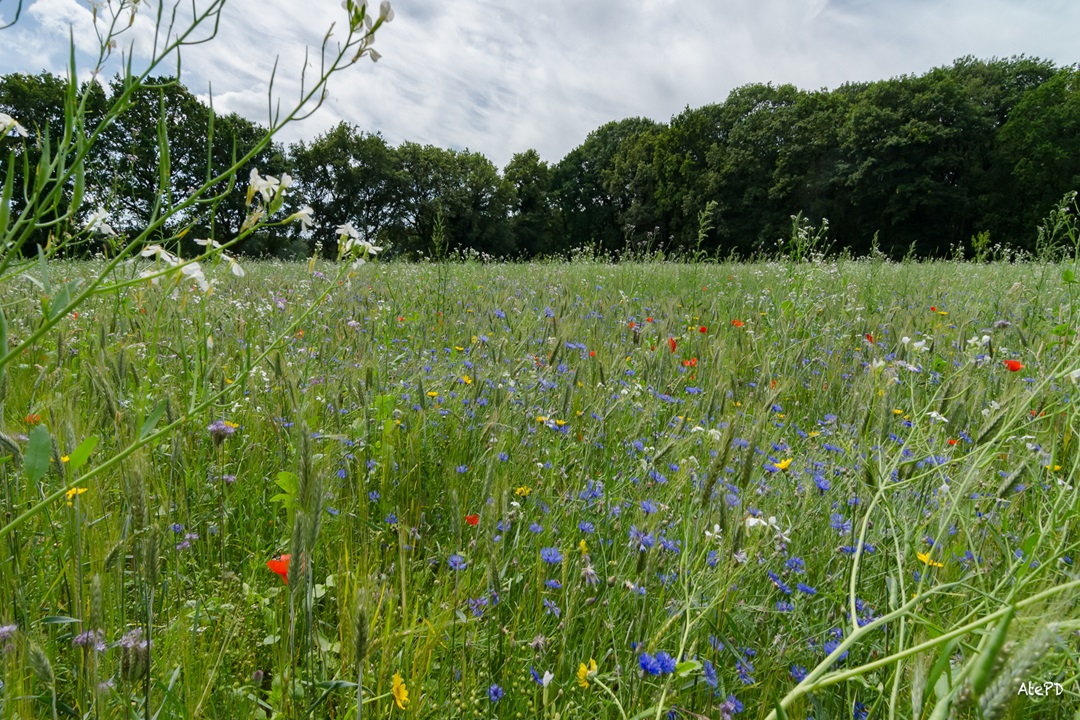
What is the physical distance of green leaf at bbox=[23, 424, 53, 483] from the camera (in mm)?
636

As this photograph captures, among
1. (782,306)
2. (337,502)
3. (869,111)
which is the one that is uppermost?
A: (869,111)

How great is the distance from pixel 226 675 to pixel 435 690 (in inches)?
15.2

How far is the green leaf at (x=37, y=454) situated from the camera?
25.0 inches

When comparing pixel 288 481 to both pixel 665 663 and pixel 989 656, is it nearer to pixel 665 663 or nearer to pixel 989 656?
pixel 665 663

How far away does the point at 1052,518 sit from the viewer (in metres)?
0.87

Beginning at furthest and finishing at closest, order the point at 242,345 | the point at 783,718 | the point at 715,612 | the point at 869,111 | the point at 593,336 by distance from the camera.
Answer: the point at 869,111 < the point at 593,336 < the point at 242,345 < the point at 715,612 < the point at 783,718

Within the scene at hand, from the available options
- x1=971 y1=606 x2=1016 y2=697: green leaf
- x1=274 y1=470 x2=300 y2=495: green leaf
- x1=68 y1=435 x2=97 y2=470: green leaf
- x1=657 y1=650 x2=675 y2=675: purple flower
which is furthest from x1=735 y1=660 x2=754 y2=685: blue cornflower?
x1=68 y1=435 x2=97 y2=470: green leaf

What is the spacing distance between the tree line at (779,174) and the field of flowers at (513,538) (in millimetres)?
24955

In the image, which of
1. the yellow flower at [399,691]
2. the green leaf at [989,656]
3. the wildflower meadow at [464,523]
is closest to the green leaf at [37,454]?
the wildflower meadow at [464,523]

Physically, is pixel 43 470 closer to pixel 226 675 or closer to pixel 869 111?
pixel 226 675

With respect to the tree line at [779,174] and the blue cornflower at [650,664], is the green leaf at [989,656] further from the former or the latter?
the tree line at [779,174]

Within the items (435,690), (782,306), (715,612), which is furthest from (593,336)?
(435,690)

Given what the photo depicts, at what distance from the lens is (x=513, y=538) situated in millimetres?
1580

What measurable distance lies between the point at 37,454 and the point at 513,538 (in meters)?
1.11
